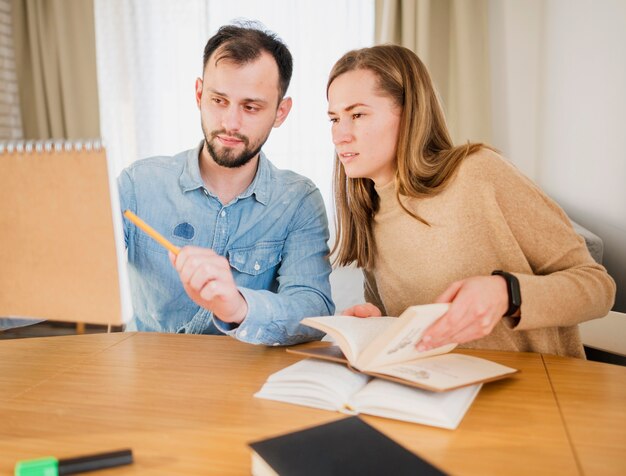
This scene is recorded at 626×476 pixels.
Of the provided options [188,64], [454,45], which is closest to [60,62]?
[188,64]

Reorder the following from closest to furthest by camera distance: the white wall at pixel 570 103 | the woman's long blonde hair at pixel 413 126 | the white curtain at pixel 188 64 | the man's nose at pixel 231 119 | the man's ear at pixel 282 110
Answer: the woman's long blonde hair at pixel 413 126 → the man's nose at pixel 231 119 → the man's ear at pixel 282 110 → the white wall at pixel 570 103 → the white curtain at pixel 188 64

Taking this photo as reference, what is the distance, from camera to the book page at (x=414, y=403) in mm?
781

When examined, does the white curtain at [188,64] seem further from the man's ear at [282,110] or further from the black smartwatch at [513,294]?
the black smartwatch at [513,294]

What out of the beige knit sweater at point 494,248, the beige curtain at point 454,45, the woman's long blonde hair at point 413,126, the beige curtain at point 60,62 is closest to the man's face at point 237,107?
the woman's long blonde hair at point 413,126

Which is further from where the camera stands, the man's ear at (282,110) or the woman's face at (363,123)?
the man's ear at (282,110)

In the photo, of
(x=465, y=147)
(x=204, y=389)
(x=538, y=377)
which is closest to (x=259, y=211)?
(x=465, y=147)

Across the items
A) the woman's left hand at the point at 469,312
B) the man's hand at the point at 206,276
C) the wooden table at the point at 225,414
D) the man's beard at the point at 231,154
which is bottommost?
the wooden table at the point at 225,414

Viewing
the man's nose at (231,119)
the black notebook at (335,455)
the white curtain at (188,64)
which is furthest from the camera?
the white curtain at (188,64)

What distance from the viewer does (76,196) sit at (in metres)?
0.79

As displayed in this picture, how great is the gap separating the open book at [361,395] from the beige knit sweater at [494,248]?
14.3 inches

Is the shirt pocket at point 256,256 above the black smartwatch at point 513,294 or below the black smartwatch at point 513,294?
below

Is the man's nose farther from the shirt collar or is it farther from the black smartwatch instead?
the black smartwatch

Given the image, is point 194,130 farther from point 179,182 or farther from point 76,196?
point 76,196

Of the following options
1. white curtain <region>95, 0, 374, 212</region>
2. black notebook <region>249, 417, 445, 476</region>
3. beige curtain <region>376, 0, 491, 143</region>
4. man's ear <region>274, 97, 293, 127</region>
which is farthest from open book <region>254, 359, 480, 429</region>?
white curtain <region>95, 0, 374, 212</region>
